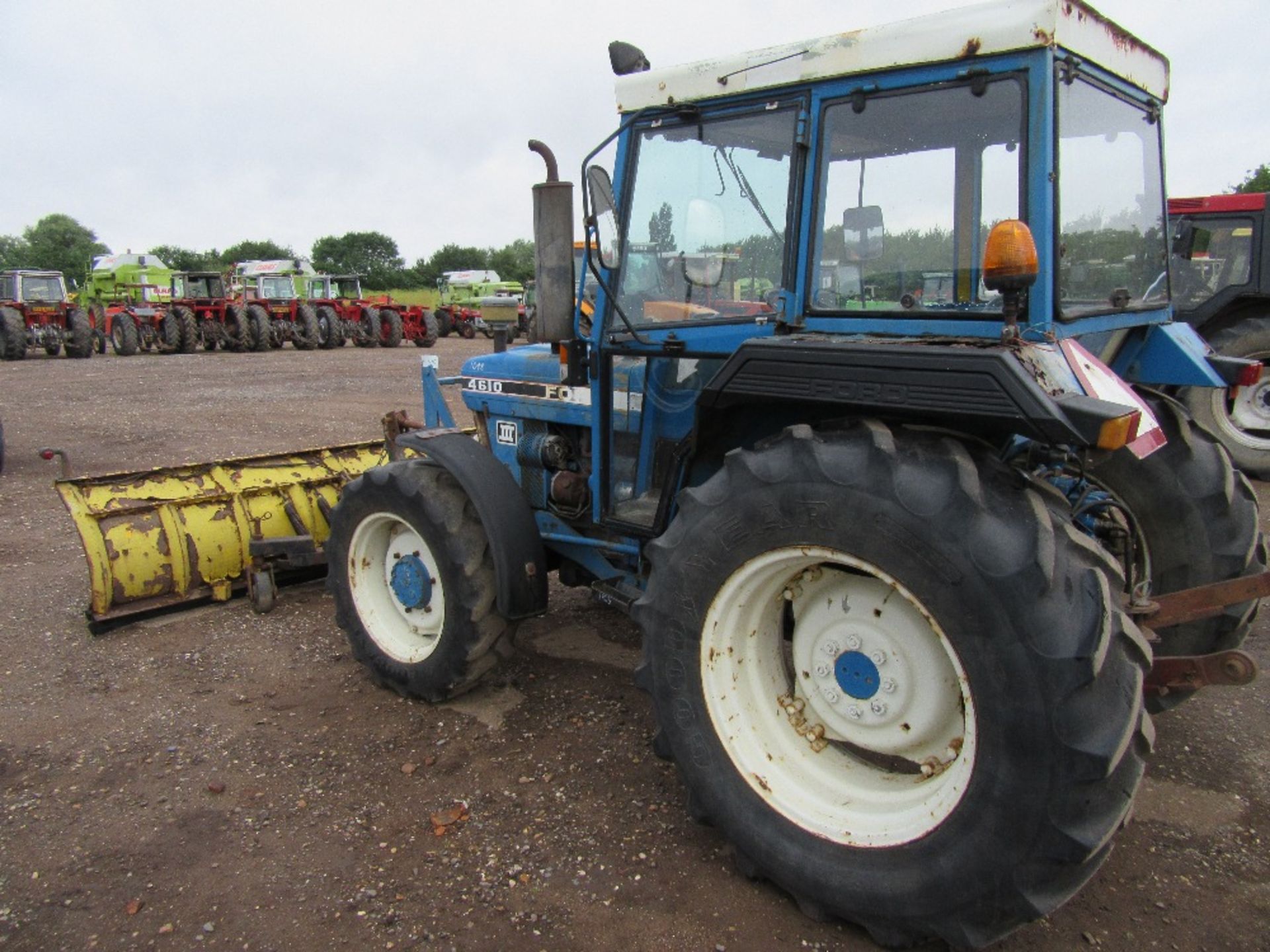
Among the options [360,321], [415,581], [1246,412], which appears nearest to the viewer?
[415,581]

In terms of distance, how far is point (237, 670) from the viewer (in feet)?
14.0

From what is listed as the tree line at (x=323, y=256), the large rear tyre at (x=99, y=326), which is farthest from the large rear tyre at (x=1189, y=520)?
the tree line at (x=323, y=256)

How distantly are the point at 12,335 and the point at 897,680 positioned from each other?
2341cm

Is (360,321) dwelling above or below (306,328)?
above

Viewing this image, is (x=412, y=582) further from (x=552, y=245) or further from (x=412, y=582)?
(x=552, y=245)

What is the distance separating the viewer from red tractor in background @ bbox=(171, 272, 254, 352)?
23.2 metres

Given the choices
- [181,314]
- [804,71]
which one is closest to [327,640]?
[804,71]

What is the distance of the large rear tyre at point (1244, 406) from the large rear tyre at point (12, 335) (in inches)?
884

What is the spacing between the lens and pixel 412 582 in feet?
12.9

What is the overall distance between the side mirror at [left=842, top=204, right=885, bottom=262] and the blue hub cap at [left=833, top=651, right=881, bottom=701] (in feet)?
3.86

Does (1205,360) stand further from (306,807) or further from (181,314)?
(181,314)

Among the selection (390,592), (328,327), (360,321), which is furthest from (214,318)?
(390,592)

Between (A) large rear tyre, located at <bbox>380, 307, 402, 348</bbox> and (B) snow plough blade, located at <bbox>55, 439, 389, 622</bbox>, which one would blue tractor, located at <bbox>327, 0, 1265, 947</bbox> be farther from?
(A) large rear tyre, located at <bbox>380, 307, 402, 348</bbox>

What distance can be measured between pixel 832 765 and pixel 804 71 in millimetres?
2066
